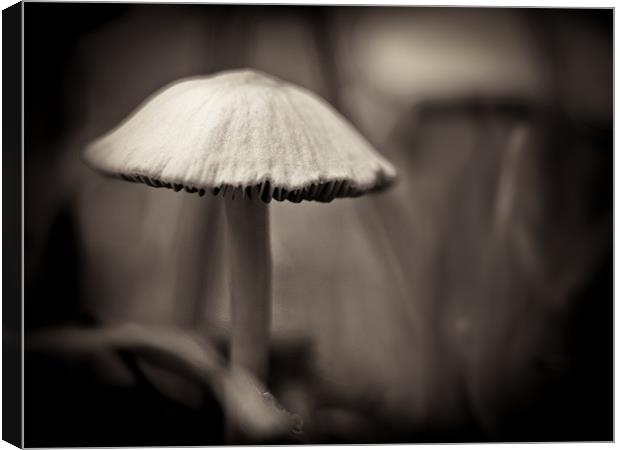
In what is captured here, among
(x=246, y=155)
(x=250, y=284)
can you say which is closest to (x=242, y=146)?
(x=246, y=155)

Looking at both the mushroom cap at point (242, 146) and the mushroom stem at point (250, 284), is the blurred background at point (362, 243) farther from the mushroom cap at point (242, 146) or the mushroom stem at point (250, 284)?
the mushroom cap at point (242, 146)

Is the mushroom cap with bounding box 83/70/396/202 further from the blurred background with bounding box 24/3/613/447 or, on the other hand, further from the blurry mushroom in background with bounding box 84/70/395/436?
the blurred background with bounding box 24/3/613/447

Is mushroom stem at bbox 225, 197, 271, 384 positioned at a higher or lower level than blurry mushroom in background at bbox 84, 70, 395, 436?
lower

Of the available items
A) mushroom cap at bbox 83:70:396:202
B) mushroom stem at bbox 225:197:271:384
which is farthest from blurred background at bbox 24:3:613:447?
mushroom cap at bbox 83:70:396:202

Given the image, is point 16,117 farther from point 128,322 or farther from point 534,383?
point 534,383

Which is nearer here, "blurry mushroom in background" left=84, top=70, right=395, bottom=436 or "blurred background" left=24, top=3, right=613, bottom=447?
"blurry mushroom in background" left=84, top=70, right=395, bottom=436

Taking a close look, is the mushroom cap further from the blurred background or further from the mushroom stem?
the blurred background

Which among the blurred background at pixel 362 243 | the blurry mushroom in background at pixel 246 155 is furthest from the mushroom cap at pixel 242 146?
the blurred background at pixel 362 243

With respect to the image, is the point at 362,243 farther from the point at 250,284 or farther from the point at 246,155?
the point at 246,155
